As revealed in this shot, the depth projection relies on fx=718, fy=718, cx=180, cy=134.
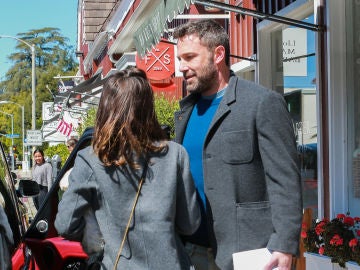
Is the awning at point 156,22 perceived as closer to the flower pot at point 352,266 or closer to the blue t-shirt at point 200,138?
the flower pot at point 352,266

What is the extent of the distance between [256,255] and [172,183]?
0.42m

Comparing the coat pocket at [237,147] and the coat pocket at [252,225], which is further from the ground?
the coat pocket at [237,147]

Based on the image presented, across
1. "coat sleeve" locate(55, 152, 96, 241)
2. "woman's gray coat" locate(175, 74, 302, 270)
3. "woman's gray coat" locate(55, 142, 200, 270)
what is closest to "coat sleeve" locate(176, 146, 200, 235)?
"woman's gray coat" locate(55, 142, 200, 270)

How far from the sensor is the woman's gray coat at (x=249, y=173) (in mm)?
2709

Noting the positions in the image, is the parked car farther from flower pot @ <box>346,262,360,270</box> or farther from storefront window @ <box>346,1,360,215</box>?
storefront window @ <box>346,1,360,215</box>

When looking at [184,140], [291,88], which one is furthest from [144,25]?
[184,140]

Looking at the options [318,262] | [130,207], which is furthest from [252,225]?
[318,262]

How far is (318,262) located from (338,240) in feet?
1.46

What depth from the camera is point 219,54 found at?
2918 millimetres

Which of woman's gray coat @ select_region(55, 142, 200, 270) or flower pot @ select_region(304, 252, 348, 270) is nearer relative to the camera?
woman's gray coat @ select_region(55, 142, 200, 270)

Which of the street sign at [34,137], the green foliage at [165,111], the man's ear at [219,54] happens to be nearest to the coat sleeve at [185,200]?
the man's ear at [219,54]

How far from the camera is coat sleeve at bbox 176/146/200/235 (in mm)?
2611

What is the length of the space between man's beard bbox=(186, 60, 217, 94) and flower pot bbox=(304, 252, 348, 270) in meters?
2.66

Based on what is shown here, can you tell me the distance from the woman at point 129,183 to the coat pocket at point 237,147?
0.27m
